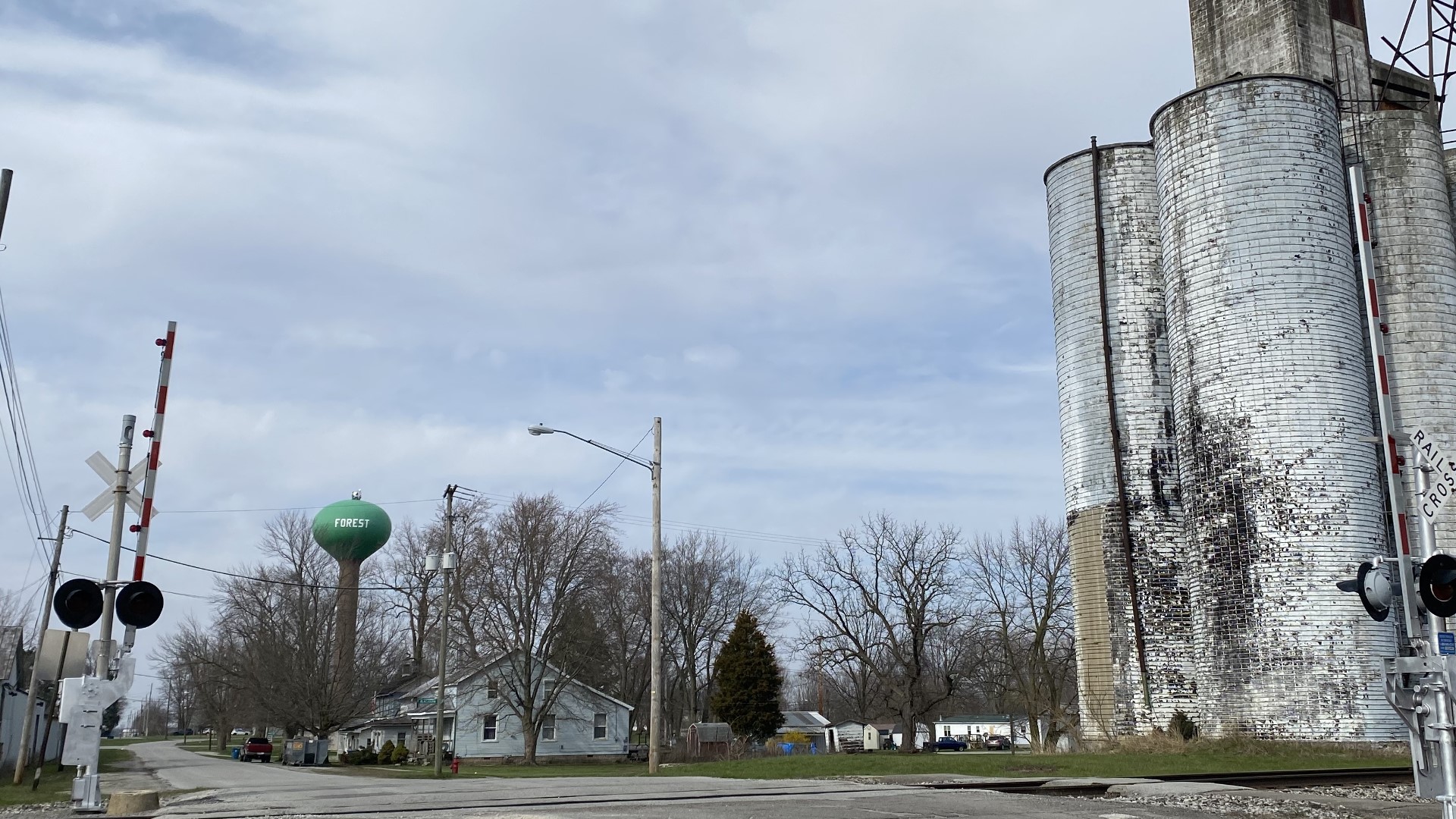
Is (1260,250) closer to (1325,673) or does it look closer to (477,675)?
(1325,673)

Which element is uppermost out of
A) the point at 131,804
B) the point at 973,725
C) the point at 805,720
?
the point at 131,804

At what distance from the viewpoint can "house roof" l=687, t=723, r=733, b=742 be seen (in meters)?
57.2

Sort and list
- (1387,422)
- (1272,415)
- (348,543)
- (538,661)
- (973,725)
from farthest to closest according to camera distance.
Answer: (973,725), (348,543), (538,661), (1272,415), (1387,422)

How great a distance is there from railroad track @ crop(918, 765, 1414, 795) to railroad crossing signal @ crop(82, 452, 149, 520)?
11.6 metres

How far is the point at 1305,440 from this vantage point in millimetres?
28891

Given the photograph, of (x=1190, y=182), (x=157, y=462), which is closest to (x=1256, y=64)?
(x=1190, y=182)

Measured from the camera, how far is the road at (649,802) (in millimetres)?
12727

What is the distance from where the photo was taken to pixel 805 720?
326 feet

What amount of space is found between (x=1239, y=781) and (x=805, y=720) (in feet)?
274

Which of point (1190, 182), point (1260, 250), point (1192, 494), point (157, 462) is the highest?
point (1190, 182)

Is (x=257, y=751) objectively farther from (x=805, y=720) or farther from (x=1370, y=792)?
(x=1370, y=792)

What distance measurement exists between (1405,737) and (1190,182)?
14889 mm

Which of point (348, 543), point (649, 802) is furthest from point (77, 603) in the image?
point (348, 543)

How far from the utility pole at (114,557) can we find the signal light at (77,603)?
213 millimetres
